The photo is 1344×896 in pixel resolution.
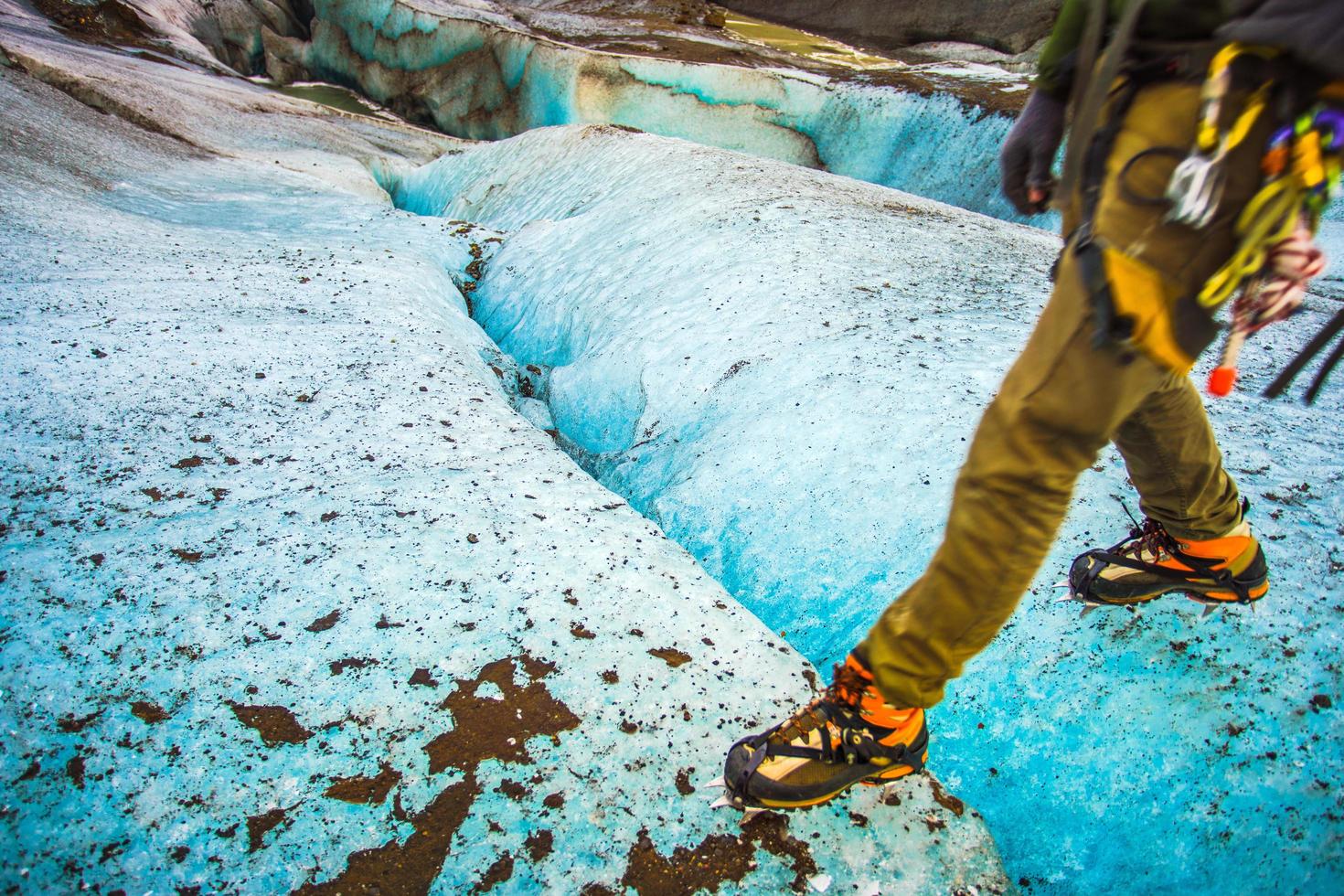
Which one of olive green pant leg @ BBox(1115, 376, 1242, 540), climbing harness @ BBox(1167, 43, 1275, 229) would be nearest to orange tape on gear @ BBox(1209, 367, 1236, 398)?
climbing harness @ BBox(1167, 43, 1275, 229)

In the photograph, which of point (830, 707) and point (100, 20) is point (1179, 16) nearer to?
point (830, 707)

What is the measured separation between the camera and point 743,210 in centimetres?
406

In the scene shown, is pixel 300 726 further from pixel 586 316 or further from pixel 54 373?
pixel 586 316

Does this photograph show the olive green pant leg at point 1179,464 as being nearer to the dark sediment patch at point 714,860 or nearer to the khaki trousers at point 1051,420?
the khaki trousers at point 1051,420

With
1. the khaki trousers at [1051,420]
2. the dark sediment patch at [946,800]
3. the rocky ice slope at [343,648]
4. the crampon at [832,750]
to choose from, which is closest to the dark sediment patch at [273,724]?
the rocky ice slope at [343,648]

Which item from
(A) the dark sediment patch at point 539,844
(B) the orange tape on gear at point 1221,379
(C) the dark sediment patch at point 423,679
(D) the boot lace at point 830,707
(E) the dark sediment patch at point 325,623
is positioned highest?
(B) the orange tape on gear at point 1221,379

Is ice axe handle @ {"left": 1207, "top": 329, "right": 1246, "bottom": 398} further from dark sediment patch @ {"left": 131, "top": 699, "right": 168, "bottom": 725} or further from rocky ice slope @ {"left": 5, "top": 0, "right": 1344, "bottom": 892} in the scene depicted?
dark sediment patch @ {"left": 131, "top": 699, "right": 168, "bottom": 725}

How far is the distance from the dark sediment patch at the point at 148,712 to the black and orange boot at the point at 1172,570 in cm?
212

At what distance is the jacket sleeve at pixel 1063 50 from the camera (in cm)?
106

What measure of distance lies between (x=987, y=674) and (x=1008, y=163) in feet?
3.94

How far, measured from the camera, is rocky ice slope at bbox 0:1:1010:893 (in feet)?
3.99

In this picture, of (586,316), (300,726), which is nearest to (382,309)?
(586,316)

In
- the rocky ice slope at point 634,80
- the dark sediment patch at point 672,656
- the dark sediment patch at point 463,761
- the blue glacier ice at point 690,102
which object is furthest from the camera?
the rocky ice slope at point 634,80

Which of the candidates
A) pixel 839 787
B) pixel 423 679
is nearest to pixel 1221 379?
pixel 839 787
